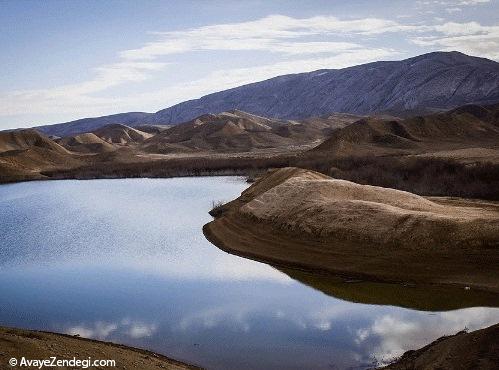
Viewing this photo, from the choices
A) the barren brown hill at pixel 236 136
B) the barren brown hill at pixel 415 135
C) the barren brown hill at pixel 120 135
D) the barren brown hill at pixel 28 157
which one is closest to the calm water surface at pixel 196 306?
the barren brown hill at pixel 415 135

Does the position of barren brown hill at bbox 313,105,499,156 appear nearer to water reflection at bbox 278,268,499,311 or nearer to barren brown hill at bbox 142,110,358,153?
barren brown hill at bbox 142,110,358,153

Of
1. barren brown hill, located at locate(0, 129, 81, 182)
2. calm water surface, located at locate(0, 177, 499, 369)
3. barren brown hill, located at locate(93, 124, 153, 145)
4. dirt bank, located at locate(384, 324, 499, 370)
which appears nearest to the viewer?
dirt bank, located at locate(384, 324, 499, 370)

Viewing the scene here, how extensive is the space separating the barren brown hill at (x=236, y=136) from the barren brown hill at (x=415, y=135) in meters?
36.2

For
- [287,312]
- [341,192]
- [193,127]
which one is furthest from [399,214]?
[193,127]

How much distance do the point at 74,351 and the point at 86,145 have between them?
140 metres

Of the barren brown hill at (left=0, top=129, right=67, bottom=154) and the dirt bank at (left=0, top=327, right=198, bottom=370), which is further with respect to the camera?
the barren brown hill at (left=0, top=129, right=67, bottom=154)

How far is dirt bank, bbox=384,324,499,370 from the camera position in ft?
41.0

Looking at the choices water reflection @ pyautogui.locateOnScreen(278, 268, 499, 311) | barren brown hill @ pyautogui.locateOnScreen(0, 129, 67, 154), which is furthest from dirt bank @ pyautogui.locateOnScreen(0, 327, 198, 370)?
barren brown hill @ pyautogui.locateOnScreen(0, 129, 67, 154)

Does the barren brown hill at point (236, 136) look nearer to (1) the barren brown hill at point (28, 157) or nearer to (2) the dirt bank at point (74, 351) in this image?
(1) the barren brown hill at point (28, 157)

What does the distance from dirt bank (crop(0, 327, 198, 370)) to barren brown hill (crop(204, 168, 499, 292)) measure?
11.4m

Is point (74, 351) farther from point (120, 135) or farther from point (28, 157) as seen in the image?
point (120, 135)

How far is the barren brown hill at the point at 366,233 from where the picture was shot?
74.2 feet

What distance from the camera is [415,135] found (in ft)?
303

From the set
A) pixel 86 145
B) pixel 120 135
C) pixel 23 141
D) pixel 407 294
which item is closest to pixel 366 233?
pixel 407 294
